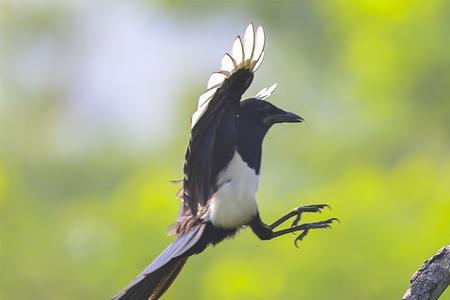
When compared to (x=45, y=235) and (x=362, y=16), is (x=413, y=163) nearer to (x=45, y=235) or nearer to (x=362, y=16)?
(x=362, y=16)

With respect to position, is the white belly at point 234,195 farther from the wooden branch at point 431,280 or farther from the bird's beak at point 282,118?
the wooden branch at point 431,280

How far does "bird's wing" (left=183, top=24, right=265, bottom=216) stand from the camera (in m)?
3.69

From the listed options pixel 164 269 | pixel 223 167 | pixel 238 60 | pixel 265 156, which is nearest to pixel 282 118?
pixel 223 167

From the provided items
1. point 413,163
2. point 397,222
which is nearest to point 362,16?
point 413,163

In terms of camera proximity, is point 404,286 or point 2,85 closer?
point 404,286

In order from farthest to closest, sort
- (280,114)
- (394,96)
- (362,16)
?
(362,16)
(394,96)
(280,114)

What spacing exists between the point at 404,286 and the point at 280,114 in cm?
399

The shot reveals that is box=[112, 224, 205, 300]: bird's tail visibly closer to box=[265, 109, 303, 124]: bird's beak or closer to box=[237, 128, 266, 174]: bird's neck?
box=[237, 128, 266, 174]: bird's neck

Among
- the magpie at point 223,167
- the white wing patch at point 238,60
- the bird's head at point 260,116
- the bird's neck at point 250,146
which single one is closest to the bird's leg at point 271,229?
the magpie at point 223,167

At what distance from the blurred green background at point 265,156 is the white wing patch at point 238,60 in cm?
431

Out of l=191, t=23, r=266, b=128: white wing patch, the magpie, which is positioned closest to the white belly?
the magpie

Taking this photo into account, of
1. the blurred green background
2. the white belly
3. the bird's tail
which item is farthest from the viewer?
the blurred green background

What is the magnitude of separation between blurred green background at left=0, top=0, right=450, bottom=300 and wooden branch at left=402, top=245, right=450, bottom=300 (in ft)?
14.4

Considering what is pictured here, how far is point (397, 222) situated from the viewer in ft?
27.9
